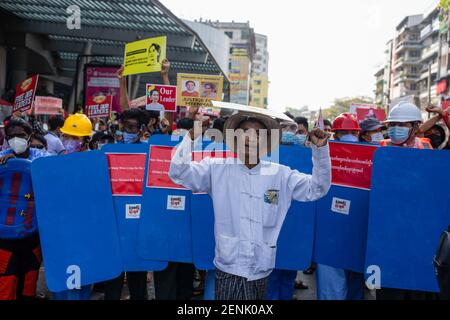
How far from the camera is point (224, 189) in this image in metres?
3.13

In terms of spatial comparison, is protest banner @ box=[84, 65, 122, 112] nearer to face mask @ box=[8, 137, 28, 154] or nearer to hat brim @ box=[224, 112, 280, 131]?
face mask @ box=[8, 137, 28, 154]

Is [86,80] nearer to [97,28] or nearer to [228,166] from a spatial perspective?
[97,28]

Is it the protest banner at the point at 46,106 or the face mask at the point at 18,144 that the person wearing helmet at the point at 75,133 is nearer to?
the face mask at the point at 18,144

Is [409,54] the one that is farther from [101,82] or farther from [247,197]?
[247,197]

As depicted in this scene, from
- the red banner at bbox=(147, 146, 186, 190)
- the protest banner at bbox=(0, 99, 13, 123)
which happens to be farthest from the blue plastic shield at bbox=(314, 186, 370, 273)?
A: the protest banner at bbox=(0, 99, 13, 123)

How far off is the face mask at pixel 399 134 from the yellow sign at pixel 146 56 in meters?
3.32

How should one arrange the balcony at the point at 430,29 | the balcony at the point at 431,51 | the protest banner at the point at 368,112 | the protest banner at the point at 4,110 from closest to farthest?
1. the protest banner at the point at 4,110
2. the protest banner at the point at 368,112
3. the balcony at the point at 431,51
4. the balcony at the point at 430,29

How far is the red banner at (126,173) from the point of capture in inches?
159

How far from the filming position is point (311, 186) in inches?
124

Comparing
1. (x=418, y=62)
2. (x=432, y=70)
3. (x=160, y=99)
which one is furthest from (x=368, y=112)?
(x=418, y=62)

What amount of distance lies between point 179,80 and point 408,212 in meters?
5.10

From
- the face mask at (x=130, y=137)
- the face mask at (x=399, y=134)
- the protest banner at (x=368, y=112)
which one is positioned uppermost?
the protest banner at (x=368, y=112)

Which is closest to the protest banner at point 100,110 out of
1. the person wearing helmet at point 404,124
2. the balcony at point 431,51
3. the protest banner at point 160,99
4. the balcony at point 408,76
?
the protest banner at point 160,99

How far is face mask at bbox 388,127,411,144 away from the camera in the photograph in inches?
164
